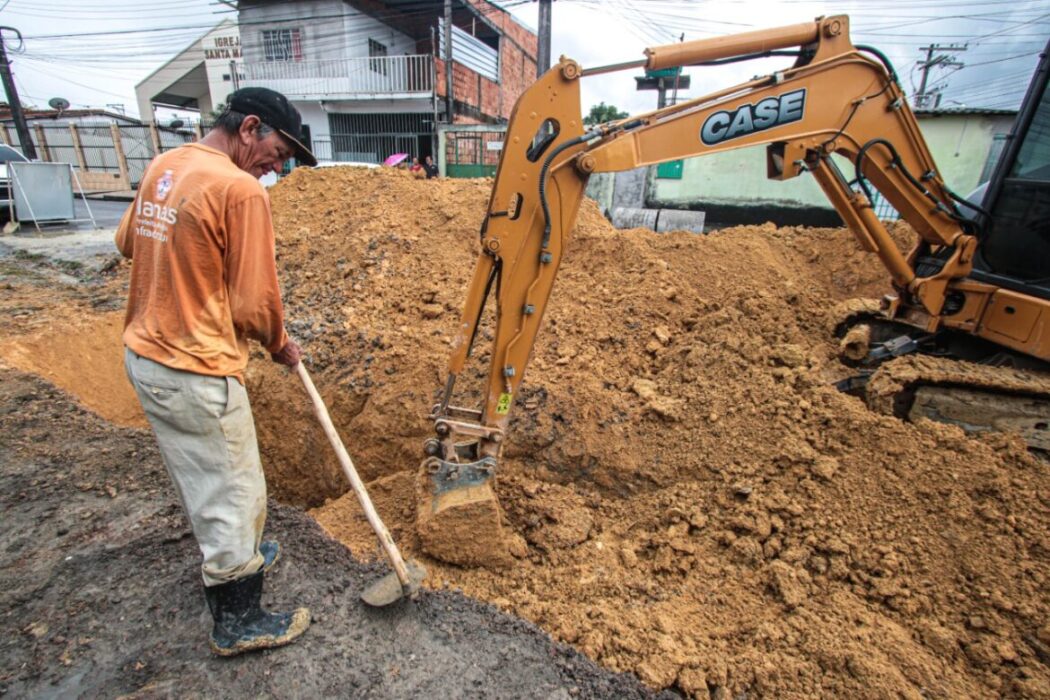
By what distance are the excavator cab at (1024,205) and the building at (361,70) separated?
1634cm

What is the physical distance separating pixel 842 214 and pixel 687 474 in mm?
1960

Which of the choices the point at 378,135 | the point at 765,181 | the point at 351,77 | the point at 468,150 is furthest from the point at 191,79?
the point at 765,181

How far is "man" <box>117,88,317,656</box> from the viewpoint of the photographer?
1828 mm

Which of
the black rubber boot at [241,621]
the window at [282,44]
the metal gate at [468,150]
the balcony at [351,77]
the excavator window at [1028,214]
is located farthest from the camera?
the window at [282,44]

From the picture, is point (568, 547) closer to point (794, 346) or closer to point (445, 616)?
point (445, 616)

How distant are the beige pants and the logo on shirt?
567mm

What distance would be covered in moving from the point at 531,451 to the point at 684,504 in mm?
1029

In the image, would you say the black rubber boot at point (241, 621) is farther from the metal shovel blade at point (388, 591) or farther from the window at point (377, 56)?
the window at point (377, 56)

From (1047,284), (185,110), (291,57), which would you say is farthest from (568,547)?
(185,110)

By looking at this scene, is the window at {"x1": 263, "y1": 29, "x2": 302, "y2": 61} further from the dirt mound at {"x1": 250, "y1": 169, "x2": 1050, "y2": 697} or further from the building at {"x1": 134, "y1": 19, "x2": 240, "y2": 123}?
the dirt mound at {"x1": 250, "y1": 169, "x2": 1050, "y2": 697}

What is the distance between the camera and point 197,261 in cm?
184

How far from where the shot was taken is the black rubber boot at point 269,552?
262cm

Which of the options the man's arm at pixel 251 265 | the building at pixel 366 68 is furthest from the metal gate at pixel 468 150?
the man's arm at pixel 251 265

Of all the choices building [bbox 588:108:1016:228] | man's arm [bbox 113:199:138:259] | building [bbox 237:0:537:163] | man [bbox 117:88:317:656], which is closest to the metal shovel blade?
man [bbox 117:88:317:656]
